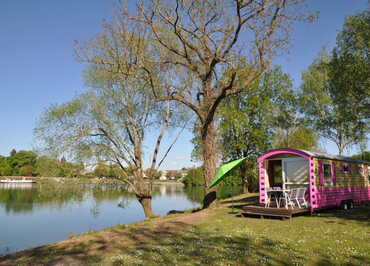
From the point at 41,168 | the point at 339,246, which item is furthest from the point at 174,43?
the point at 339,246

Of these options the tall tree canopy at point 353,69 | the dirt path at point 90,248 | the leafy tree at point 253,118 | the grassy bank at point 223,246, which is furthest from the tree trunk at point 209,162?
the leafy tree at point 253,118

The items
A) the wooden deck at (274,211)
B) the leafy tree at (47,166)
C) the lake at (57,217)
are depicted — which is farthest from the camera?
the lake at (57,217)

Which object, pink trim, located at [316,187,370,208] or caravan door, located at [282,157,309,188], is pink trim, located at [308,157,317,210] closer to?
pink trim, located at [316,187,370,208]

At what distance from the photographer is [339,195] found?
46.5 feet

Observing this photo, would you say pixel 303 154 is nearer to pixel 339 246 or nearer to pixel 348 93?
pixel 339 246

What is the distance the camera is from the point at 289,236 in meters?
8.37

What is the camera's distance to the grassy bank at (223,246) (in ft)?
20.6

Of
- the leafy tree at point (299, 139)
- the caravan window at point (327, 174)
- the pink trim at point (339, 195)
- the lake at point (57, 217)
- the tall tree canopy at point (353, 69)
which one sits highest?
the tall tree canopy at point (353, 69)

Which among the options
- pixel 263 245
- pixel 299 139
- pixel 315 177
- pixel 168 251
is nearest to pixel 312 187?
pixel 315 177

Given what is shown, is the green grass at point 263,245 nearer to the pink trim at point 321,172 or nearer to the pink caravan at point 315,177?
the pink caravan at point 315,177

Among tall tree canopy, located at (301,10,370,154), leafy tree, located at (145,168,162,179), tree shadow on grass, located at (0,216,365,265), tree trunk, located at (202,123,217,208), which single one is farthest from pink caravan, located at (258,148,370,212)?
leafy tree, located at (145,168,162,179)

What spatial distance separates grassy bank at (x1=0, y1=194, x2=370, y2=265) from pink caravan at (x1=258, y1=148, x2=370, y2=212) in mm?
2145

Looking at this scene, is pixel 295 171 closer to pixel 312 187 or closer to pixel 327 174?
pixel 327 174

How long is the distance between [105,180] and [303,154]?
41.6 feet
